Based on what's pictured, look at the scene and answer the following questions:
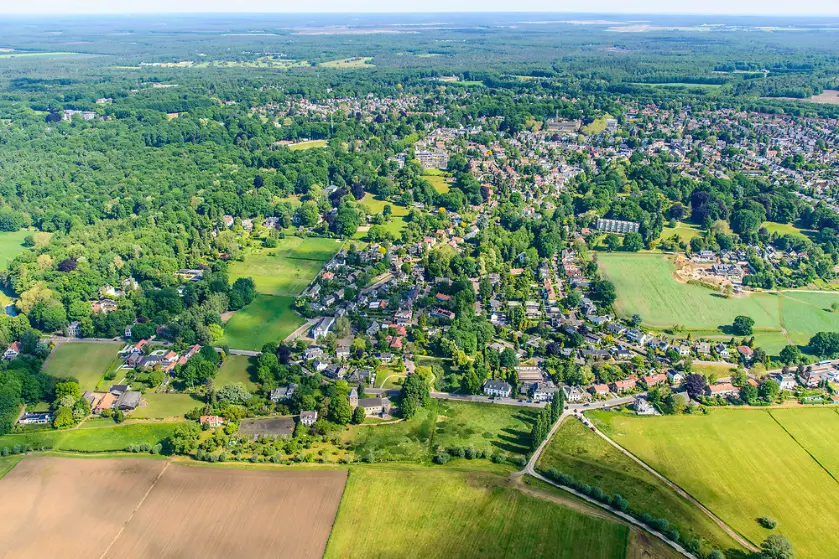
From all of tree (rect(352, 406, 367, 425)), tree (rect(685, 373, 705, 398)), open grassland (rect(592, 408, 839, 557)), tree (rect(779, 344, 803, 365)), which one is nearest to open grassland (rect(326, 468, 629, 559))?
tree (rect(352, 406, 367, 425))

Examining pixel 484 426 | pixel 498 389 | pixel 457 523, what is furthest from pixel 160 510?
pixel 498 389

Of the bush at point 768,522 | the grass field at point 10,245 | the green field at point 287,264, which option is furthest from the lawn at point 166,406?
the bush at point 768,522

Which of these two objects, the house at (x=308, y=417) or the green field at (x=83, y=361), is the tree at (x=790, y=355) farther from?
the green field at (x=83, y=361)

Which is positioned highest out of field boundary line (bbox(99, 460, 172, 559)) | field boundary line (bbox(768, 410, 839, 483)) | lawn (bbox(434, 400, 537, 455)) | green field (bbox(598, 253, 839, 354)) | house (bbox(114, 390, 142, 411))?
house (bbox(114, 390, 142, 411))

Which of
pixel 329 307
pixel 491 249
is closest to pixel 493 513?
pixel 329 307

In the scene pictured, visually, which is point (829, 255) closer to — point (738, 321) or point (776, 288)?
point (776, 288)

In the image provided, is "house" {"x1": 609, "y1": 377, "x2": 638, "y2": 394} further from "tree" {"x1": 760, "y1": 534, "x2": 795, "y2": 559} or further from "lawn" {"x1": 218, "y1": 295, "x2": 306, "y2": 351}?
"lawn" {"x1": 218, "y1": 295, "x2": 306, "y2": 351}

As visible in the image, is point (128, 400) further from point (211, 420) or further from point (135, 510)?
point (135, 510)
